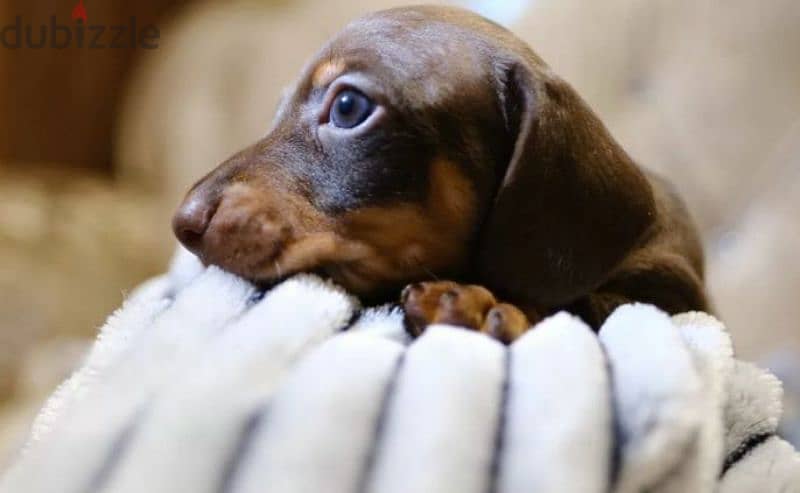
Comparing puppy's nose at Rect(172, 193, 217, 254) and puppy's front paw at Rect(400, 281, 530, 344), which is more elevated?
puppy's front paw at Rect(400, 281, 530, 344)

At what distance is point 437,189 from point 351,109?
133 mm

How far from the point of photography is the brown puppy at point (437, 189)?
105 centimetres

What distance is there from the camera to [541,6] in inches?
98.0

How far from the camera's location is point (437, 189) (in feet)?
3.60

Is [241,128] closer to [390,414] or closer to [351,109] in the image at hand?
[351,109]

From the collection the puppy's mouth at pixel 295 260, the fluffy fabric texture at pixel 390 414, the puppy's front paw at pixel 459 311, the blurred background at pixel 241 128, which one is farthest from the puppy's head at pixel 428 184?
the blurred background at pixel 241 128

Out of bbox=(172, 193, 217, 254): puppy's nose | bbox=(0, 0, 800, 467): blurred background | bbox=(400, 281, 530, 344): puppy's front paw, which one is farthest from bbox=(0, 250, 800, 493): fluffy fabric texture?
bbox=(0, 0, 800, 467): blurred background

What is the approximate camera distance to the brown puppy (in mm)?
1050

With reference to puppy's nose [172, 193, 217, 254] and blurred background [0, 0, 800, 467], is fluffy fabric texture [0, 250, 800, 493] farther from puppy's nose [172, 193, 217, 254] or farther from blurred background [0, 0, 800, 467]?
blurred background [0, 0, 800, 467]

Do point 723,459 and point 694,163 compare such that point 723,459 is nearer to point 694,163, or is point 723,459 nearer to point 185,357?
point 185,357

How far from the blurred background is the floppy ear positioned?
0.83 meters

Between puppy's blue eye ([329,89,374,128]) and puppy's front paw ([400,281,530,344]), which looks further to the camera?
puppy's blue eye ([329,89,374,128])

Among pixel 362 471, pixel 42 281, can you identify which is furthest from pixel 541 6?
pixel 362 471

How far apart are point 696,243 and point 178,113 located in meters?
1.93
